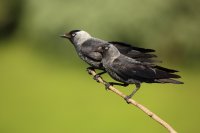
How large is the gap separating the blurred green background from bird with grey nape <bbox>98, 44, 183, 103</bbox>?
9693 millimetres

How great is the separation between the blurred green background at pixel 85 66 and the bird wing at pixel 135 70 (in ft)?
31.8

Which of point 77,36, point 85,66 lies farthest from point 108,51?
point 85,66

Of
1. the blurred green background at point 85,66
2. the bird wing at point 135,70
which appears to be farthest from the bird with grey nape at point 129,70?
the blurred green background at point 85,66

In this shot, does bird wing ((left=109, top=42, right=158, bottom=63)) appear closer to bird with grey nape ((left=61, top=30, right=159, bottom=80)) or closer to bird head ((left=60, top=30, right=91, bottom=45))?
bird with grey nape ((left=61, top=30, right=159, bottom=80))

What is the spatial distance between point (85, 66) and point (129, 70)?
13105mm

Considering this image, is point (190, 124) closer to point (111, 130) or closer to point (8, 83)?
point (111, 130)

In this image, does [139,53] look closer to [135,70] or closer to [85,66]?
[135,70]

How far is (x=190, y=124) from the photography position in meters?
12.7

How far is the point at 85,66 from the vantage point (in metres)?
15.7

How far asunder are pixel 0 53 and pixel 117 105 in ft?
14.9

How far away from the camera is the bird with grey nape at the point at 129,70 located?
2541mm

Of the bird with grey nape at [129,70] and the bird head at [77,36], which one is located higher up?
the bird head at [77,36]

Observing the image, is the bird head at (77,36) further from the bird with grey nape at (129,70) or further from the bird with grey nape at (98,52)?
the bird with grey nape at (129,70)

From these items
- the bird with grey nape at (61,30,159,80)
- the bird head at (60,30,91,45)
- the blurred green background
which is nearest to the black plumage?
the bird with grey nape at (61,30,159,80)
